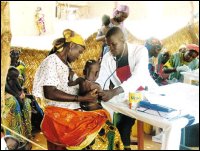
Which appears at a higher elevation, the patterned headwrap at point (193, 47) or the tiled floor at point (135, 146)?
the patterned headwrap at point (193, 47)

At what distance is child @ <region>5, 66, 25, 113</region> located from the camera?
7.02 feet

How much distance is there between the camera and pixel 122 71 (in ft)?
8.36

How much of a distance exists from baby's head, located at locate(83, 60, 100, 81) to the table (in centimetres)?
21

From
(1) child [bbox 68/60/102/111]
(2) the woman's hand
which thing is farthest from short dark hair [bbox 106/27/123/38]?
(2) the woman's hand

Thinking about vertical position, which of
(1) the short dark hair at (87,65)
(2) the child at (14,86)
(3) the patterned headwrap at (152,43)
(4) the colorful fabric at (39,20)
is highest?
(4) the colorful fabric at (39,20)

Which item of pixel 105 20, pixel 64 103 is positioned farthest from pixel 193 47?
pixel 64 103

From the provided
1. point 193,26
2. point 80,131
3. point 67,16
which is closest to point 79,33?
point 67,16

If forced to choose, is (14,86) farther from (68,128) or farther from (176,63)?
(176,63)

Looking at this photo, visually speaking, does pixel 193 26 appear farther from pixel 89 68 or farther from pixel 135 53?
pixel 89 68

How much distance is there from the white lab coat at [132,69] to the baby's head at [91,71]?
0.21 feet

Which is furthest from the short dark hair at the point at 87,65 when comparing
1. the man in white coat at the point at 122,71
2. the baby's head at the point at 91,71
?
the man in white coat at the point at 122,71

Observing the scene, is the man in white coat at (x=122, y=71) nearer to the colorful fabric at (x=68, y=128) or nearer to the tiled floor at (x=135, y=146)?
the tiled floor at (x=135, y=146)

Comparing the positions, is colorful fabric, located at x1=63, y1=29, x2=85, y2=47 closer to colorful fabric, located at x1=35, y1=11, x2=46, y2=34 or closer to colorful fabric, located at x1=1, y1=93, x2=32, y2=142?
colorful fabric, located at x1=35, y1=11, x2=46, y2=34

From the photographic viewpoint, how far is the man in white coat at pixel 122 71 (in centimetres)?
247
